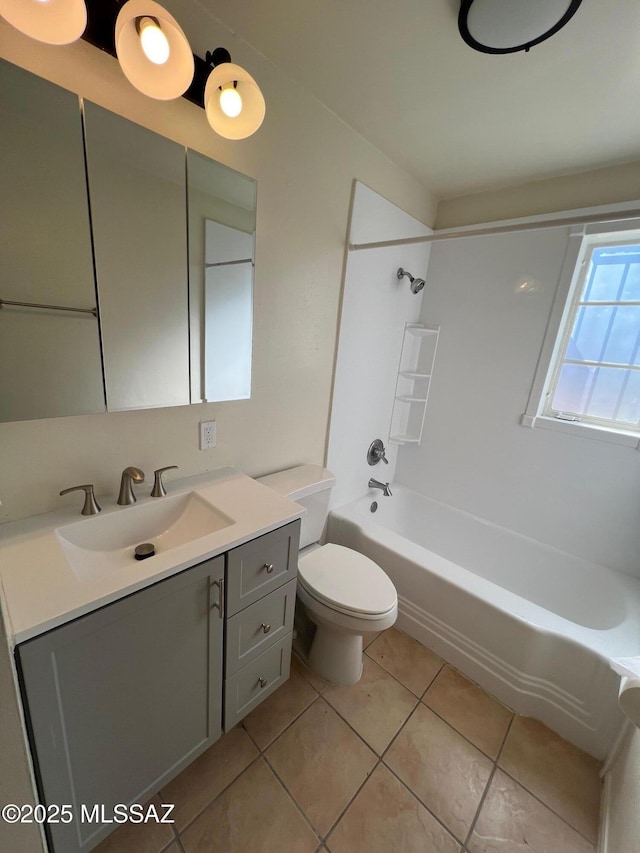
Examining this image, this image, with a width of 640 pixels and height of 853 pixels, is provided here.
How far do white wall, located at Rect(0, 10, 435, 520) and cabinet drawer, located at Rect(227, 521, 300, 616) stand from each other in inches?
18.5

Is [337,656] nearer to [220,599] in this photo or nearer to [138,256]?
[220,599]

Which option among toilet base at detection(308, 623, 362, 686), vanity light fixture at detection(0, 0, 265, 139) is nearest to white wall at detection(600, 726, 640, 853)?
toilet base at detection(308, 623, 362, 686)

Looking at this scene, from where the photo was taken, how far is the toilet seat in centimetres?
131

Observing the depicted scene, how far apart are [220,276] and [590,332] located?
6.45ft

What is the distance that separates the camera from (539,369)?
192 centimetres

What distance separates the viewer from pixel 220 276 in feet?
3.97

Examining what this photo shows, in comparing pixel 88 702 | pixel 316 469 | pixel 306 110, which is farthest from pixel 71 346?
pixel 306 110

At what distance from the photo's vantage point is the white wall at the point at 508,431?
1.79 metres

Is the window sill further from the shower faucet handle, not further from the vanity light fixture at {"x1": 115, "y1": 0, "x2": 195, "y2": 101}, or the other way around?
the vanity light fixture at {"x1": 115, "y1": 0, "x2": 195, "y2": 101}

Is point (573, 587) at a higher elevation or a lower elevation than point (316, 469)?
lower

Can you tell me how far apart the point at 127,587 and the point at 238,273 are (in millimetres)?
1075

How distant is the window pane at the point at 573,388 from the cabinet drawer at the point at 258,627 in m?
1.83

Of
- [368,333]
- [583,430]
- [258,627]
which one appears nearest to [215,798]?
[258,627]

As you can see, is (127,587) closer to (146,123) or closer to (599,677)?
(146,123)
